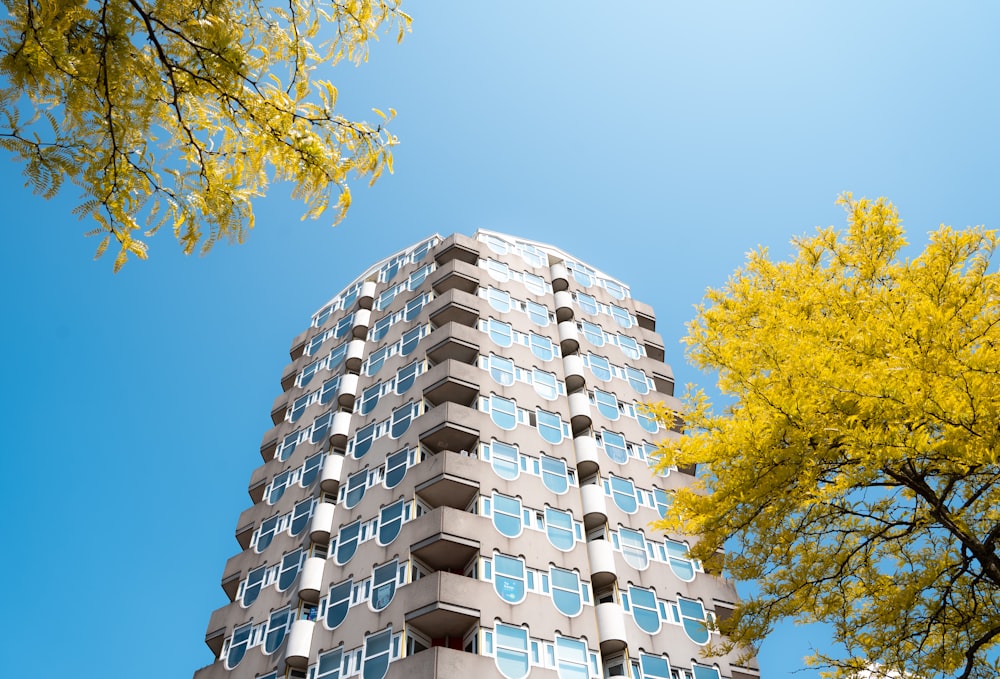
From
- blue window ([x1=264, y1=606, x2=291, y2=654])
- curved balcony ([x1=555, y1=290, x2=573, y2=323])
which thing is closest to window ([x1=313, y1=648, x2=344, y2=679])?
blue window ([x1=264, y1=606, x2=291, y2=654])

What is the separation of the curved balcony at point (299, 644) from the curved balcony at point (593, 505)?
35.4ft

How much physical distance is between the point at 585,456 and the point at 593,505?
2.42 meters

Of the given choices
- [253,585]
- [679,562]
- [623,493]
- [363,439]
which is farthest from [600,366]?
[253,585]

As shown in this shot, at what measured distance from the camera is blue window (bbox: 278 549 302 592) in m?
26.0

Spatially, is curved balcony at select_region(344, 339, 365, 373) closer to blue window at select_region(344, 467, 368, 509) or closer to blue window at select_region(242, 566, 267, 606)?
blue window at select_region(344, 467, 368, 509)

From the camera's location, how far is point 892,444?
729cm

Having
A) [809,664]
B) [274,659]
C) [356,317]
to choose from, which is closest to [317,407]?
[356,317]

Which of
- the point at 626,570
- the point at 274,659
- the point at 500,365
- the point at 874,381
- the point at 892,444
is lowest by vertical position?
the point at 892,444

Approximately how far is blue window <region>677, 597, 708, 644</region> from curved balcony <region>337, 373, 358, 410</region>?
17362 mm

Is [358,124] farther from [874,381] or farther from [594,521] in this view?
[594,521]

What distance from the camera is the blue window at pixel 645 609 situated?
74.4ft

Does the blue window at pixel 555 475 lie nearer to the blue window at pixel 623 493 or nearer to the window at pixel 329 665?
the blue window at pixel 623 493

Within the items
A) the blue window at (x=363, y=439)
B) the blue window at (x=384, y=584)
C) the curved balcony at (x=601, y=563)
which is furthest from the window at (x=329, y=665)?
the curved balcony at (x=601, y=563)

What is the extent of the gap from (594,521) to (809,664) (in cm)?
1606
